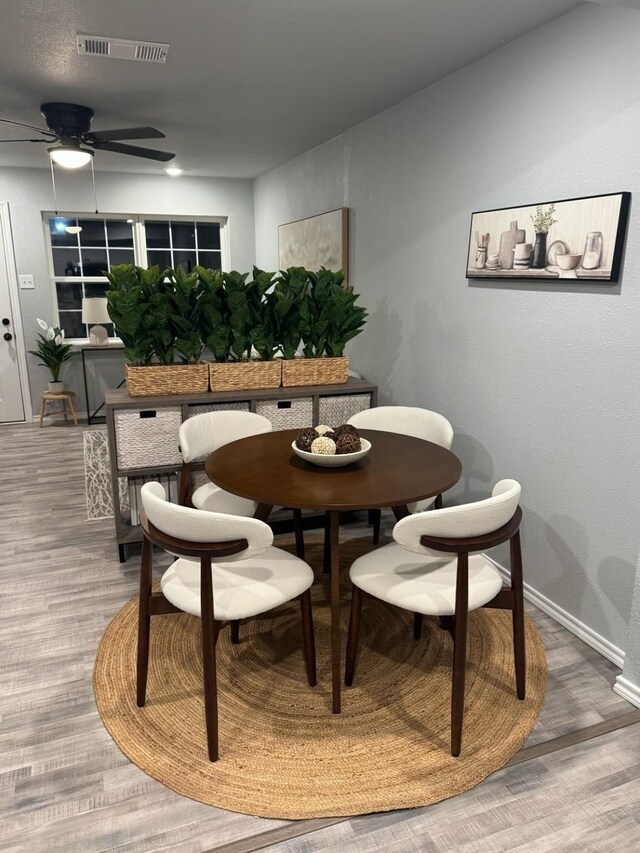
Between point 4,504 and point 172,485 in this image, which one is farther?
point 4,504

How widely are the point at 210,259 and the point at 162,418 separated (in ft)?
13.5

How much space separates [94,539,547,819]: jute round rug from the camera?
1736 millimetres

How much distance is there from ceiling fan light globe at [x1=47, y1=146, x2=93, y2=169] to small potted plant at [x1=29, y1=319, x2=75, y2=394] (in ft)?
7.02

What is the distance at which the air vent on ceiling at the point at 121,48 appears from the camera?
2591mm

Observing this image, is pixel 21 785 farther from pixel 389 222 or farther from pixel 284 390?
pixel 389 222

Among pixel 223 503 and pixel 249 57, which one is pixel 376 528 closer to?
pixel 223 503

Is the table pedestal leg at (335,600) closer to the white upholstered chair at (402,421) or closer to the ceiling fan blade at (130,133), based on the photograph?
the white upholstered chair at (402,421)

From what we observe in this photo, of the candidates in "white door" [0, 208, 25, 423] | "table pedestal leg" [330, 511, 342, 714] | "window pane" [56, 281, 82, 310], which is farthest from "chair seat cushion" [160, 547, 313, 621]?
"window pane" [56, 281, 82, 310]

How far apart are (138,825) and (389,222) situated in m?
3.30

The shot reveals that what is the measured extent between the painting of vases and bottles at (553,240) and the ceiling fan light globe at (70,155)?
257 centimetres

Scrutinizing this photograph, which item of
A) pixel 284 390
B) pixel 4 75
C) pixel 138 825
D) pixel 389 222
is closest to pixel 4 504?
pixel 284 390

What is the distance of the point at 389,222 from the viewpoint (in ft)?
12.2

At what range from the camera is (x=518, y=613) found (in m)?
2.00

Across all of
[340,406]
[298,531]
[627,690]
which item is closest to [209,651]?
[298,531]
